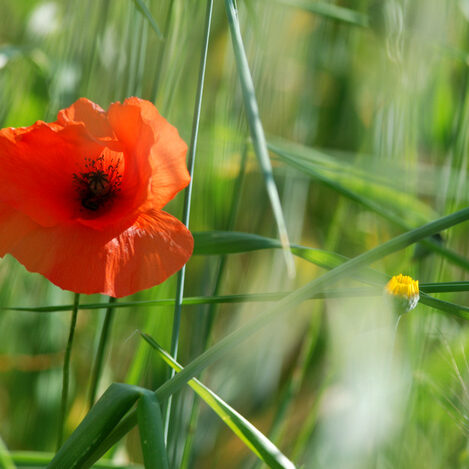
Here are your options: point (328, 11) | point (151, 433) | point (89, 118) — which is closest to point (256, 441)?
point (151, 433)

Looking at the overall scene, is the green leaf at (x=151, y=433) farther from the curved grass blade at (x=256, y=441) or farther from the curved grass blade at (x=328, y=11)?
the curved grass blade at (x=328, y=11)

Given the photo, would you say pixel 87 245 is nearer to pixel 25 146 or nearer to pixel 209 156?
pixel 25 146

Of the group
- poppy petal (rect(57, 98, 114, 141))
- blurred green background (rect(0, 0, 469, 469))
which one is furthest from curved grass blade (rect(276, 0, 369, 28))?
poppy petal (rect(57, 98, 114, 141))

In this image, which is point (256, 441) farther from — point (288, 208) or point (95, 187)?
point (288, 208)

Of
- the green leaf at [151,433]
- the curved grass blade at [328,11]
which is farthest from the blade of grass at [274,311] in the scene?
the curved grass blade at [328,11]

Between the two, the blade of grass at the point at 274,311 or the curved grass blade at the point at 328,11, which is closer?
the blade of grass at the point at 274,311

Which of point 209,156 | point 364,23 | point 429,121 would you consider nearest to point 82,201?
point 209,156
